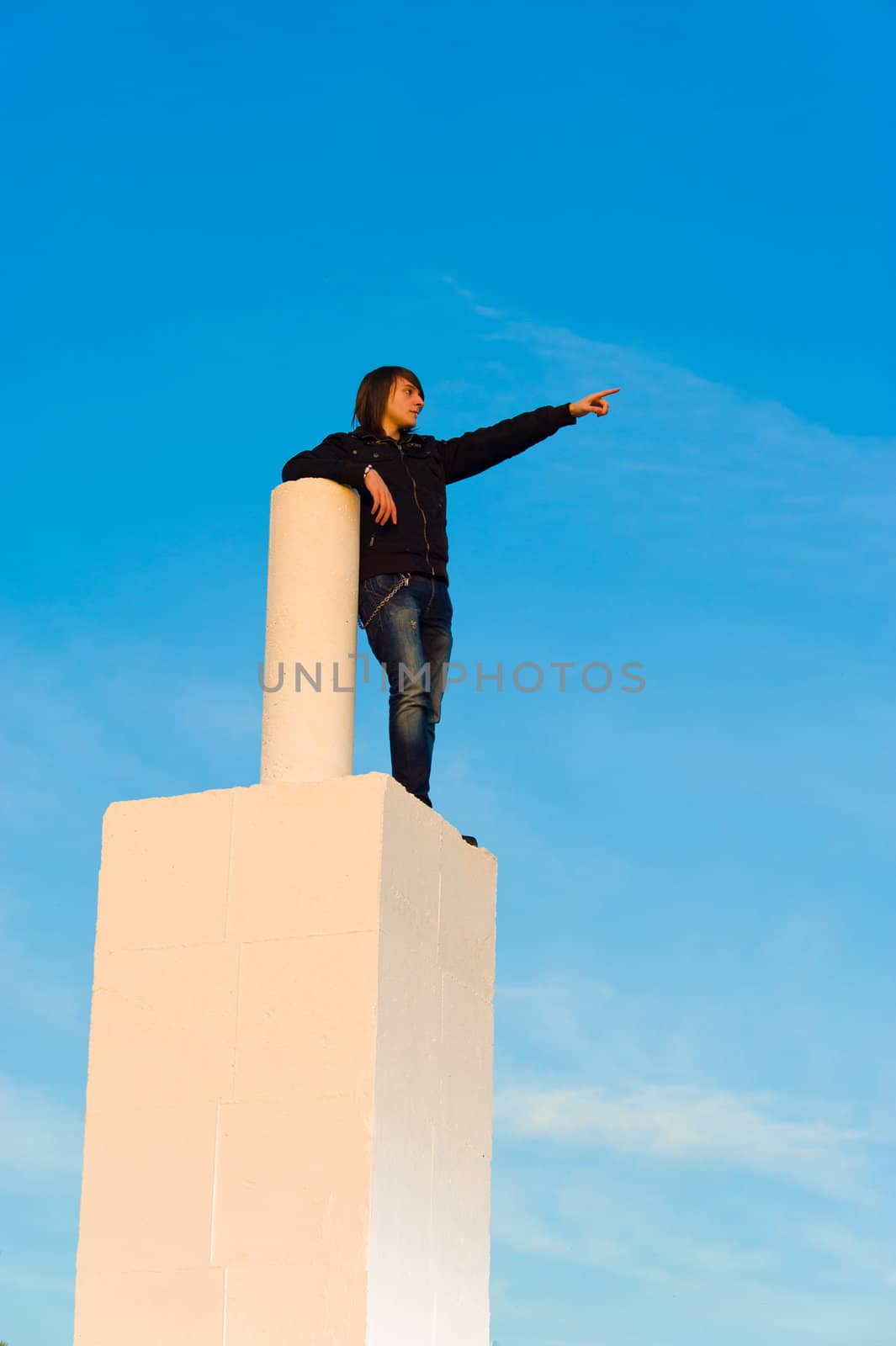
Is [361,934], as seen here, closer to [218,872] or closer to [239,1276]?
[218,872]

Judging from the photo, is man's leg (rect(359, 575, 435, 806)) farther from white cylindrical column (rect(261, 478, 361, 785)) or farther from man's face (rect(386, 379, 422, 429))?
man's face (rect(386, 379, 422, 429))

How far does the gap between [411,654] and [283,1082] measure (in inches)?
102

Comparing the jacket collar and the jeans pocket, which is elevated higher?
the jacket collar

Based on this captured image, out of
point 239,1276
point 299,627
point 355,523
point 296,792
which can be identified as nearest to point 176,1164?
point 239,1276

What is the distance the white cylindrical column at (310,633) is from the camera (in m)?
9.83

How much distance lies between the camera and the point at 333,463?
1038 centimetres

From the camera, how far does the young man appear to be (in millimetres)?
10055

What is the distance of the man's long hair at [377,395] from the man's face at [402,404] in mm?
24

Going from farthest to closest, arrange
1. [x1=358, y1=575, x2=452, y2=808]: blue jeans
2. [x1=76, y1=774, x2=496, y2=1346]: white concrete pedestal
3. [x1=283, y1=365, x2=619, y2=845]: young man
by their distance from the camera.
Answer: [x1=283, y1=365, x2=619, y2=845]: young man → [x1=358, y1=575, x2=452, y2=808]: blue jeans → [x1=76, y1=774, x2=496, y2=1346]: white concrete pedestal

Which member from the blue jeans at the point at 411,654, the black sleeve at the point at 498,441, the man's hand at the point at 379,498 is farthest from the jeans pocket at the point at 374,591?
the black sleeve at the point at 498,441

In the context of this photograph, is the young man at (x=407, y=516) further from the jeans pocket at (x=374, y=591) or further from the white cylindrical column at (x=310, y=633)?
the white cylindrical column at (x=310, y=633)

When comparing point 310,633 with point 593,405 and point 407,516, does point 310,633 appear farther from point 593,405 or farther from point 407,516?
point 593,405

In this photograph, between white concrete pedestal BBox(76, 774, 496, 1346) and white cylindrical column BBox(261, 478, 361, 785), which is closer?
white concrete pedestal BBox(76, 774, 496, 1346)

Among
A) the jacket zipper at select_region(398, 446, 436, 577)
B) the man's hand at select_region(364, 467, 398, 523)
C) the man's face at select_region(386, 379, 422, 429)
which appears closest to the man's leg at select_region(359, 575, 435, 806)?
the jacket zipper at select_region(398, 446, 436, 577)
